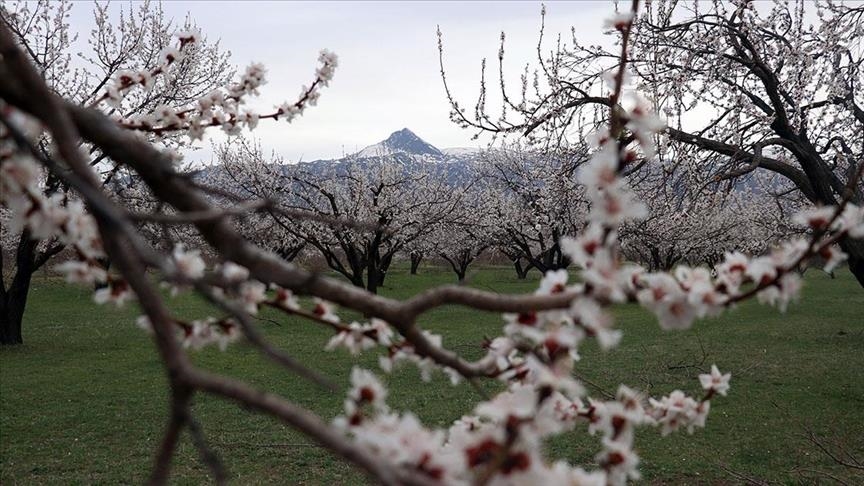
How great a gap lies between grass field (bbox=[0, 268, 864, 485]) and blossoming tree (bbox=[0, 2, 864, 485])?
0.76m

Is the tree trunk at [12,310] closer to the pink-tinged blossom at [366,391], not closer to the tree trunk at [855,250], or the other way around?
the tree trunk at [855,250]

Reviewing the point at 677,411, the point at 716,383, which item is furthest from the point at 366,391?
the point at 716,383

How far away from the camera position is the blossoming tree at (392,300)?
82 centimetres

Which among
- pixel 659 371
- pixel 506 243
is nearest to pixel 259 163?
pixel 506 243

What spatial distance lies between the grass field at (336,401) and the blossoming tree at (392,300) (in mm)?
755

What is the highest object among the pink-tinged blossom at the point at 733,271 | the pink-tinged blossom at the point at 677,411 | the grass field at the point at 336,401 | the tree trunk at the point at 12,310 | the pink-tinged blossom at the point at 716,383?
the pink-tinged blossom at the point at 733,271

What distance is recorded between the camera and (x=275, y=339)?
1466cm

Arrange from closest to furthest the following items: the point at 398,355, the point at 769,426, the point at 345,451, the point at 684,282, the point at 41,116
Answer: the point at 345,451
the point at 41,116
the point at 684,282
the point at 398,355
the point at 769,426

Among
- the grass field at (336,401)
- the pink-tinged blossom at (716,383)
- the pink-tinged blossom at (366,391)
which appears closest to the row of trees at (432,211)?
the grass field at (336,401)

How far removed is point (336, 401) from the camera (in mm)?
9156

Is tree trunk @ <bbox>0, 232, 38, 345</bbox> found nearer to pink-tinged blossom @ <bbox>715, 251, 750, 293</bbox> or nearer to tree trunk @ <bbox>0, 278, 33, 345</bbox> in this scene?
tree trunk @ <bbox>0, 278, 33, 345</bbox>

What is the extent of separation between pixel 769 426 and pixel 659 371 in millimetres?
3238

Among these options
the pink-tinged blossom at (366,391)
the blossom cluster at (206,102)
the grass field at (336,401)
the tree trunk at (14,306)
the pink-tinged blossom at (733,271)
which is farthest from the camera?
the tree trunk at (14,306)

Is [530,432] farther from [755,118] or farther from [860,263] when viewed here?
[755,118]
